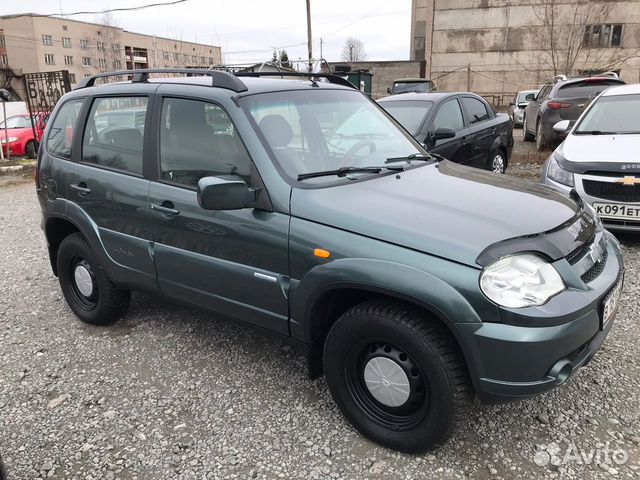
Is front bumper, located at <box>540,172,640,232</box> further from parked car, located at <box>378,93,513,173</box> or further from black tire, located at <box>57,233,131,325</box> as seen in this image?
black tire, located at <box>57,233,131,325</box>

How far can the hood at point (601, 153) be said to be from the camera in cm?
498

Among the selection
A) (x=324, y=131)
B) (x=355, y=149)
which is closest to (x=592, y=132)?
(x=355, y=149)

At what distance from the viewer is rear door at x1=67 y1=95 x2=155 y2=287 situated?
11.0 ft

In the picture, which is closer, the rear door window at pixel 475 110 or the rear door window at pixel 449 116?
the rear door window at pixel 449 116

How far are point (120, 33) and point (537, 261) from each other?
84837 millimetres

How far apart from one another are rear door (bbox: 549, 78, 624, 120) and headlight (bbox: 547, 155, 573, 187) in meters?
5.12

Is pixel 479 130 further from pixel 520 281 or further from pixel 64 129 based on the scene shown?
pixel 520 281

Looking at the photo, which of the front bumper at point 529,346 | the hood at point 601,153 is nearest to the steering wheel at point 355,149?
the front bumper at point 529,346

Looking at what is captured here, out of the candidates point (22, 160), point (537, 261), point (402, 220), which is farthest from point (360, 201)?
point (22, 160)

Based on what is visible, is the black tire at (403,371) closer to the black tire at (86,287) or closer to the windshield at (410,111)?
the black tire at (86,287)

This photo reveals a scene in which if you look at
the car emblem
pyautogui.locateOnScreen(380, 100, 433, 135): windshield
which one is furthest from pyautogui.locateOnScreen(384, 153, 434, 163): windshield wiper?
pyautogui.locateOnScreen(380, 100, 433, 135): windshield

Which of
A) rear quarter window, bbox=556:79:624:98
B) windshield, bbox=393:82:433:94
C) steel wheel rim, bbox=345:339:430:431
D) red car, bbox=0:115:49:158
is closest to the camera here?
steel wheel rim, bbox=345:339:430:431

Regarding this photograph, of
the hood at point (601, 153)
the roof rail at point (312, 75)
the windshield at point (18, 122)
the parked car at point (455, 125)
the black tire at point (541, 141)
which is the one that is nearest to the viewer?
the roof rail at point (312, 75)

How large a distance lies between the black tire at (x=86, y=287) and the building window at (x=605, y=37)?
3709 cm
